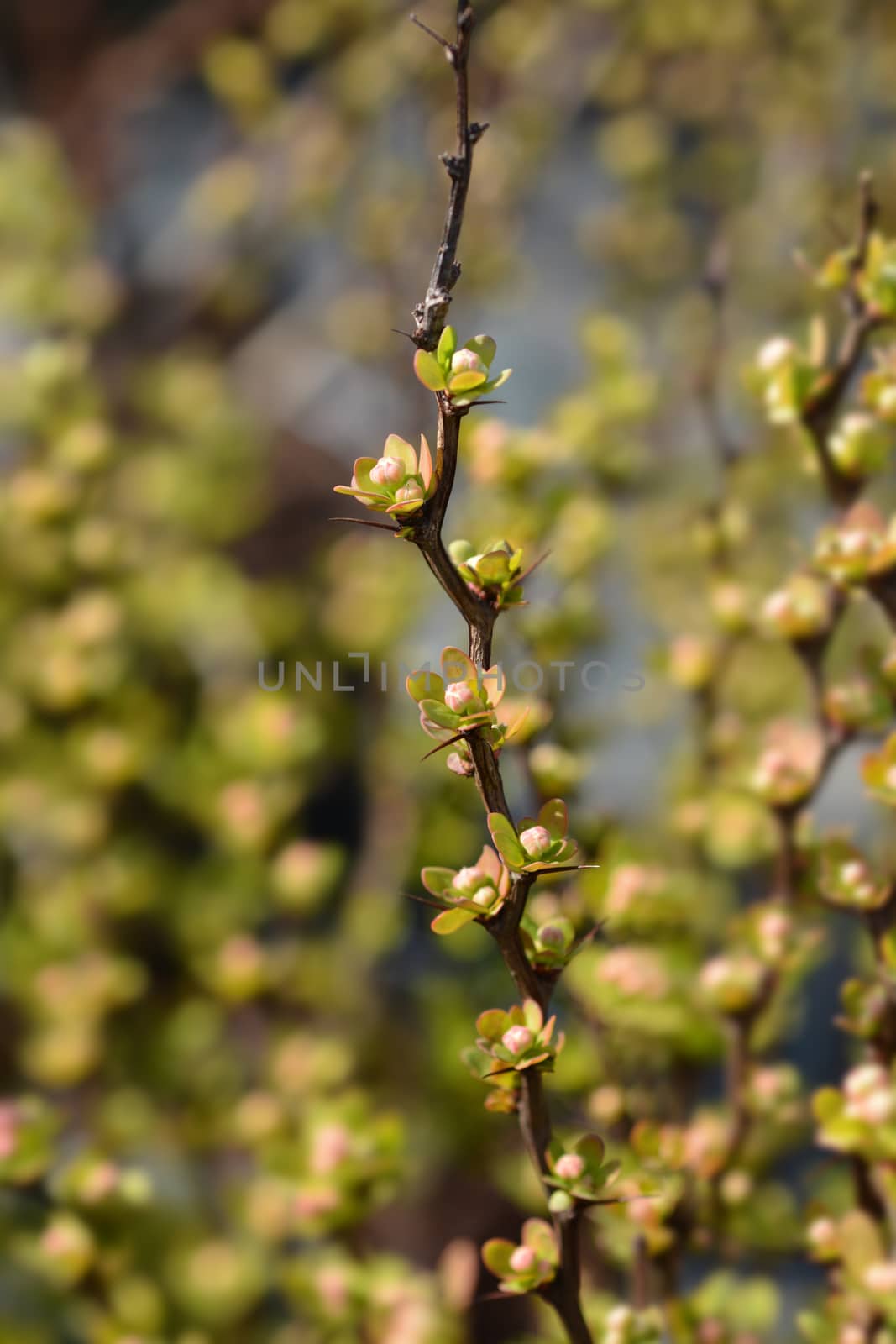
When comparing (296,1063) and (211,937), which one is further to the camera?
(211,937)

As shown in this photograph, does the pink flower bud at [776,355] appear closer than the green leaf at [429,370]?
No

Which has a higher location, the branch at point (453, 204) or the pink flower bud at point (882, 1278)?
the branch at point (453, 204)

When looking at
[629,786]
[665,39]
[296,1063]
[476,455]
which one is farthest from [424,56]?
[296,1063]

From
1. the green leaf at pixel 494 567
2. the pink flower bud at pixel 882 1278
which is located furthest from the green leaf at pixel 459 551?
the pink flower bud at pixel 882 1278

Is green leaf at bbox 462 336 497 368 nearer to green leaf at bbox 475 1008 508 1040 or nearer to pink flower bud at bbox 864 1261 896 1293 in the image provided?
green leaf at bbox 475 1008 508 1040

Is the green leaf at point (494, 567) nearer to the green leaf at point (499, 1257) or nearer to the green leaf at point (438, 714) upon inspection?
the green leaf at point (438, 714)

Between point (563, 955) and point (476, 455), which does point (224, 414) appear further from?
point (563, 955)
